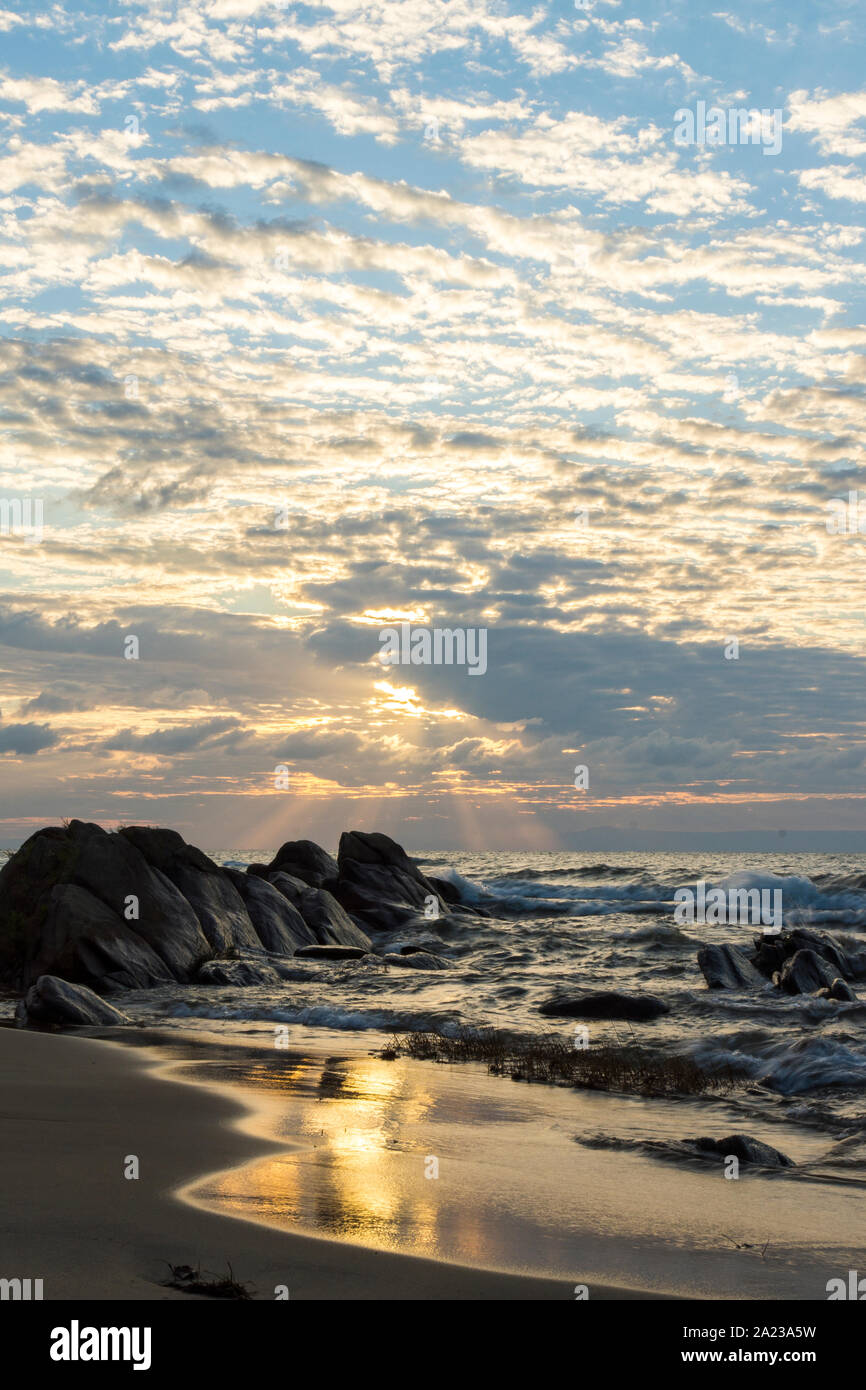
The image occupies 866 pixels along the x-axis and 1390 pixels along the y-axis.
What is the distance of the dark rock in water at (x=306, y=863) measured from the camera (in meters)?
40.2

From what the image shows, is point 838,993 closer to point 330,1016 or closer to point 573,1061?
point 573,1061

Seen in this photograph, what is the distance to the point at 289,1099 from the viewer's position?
1155 cm

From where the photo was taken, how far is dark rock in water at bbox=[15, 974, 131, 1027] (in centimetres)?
1652

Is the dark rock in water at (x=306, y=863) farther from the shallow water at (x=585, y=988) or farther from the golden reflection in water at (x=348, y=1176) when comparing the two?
the golden reflection in water at (x=348, y=1176)

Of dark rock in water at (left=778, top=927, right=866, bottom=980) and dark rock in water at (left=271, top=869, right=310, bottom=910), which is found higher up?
dark rock in water at (left=271, top=869, right=310, bottom=910)

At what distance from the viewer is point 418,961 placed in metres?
28.6

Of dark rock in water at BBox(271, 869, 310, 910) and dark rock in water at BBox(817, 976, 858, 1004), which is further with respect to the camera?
dark rock in water at BBox(271, 869, 310, 910)

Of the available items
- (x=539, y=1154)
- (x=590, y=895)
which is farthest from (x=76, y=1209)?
(x=590, y=895)

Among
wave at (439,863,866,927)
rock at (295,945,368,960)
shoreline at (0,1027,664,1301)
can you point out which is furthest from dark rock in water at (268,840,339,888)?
shoreline at (0,1027,664,1301)

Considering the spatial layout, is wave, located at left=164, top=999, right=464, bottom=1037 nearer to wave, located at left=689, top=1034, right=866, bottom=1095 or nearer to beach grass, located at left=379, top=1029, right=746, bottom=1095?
beach grass, located at left=379, top=1029, right=746, bottom=1095

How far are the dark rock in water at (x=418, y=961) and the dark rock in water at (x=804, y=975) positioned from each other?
9.13 m

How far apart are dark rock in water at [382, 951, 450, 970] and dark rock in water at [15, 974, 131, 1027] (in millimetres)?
11845
